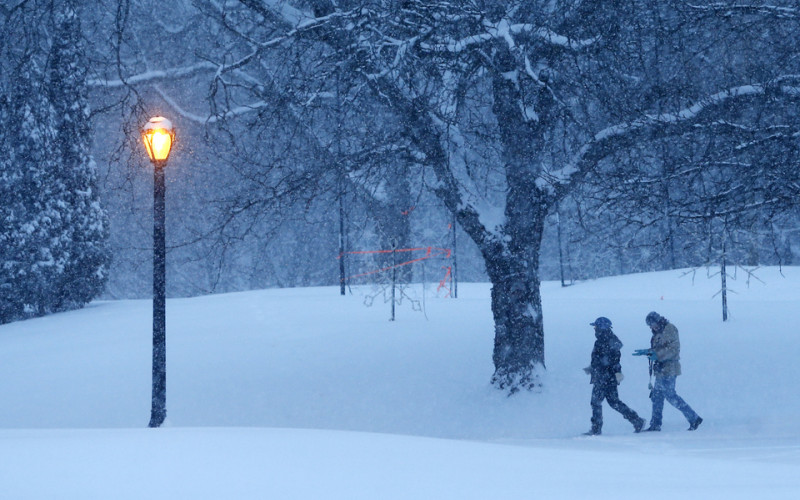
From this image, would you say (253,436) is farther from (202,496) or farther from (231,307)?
(231,307)

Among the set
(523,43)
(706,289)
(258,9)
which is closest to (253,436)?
(523,43)

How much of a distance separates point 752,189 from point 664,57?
2684 mm

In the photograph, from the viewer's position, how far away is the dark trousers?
10.4m

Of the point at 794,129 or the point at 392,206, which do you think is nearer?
the point at 794,129

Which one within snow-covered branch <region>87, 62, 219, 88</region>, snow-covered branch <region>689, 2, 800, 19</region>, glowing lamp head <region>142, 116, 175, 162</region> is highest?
snow-covered branch <region>87, 62, 219, 88</region>

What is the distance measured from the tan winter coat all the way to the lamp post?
616 cm

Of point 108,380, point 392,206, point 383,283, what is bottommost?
point 108,380

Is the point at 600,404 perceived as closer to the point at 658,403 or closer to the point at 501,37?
the point at 658,403

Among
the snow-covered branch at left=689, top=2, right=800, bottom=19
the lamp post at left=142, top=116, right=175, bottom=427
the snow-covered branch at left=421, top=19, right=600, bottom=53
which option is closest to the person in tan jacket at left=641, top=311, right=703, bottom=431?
the snow-covered branch at left=421, top=19, right=600, bottom=53

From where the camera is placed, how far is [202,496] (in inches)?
133

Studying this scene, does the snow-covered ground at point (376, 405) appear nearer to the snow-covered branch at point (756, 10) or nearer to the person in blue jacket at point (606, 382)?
the person in blue jacket at point (606, 382)

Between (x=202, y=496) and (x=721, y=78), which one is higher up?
(x=721, y=78)

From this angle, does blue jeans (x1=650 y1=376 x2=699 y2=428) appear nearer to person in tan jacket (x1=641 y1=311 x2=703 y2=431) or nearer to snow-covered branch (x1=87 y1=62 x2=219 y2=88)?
person in tan jacket (x1=641 y1=311 x2=703 y2=431)

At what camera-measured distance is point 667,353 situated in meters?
10.6
